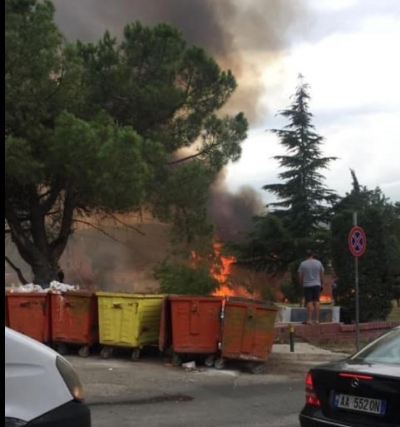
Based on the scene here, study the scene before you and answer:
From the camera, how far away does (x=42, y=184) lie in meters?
16.8

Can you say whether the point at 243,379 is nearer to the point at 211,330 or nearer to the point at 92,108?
the point at 211,330

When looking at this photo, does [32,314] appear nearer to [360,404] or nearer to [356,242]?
[356,242]

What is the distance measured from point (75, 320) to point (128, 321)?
93 cm

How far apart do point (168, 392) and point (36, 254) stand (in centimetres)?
1000

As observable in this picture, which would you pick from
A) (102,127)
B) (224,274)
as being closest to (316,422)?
(102,127)

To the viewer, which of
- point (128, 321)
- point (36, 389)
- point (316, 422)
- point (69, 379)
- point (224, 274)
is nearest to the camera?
point (36, 389)

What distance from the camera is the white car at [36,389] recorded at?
10.6ft

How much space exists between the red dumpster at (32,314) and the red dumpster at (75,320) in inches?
4.0

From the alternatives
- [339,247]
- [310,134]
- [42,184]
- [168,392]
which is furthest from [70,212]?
[310,134]

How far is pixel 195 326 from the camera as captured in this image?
384 inches

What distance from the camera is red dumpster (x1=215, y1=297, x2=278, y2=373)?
9586 millimetres

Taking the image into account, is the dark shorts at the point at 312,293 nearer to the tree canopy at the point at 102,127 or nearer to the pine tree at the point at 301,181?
the tree canopy at the point at 102,127

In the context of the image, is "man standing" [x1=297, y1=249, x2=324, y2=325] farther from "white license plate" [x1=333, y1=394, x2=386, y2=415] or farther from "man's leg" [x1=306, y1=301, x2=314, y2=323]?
"white license plate" [x1=333, y1=394, x2=386, y2=415]

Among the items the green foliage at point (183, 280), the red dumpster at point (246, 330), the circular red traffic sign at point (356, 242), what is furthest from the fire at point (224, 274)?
the red dumpster at point (246, 330)
